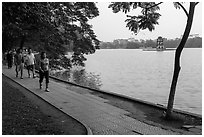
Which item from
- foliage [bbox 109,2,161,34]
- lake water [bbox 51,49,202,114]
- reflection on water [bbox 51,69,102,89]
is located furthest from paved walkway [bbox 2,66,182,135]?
reflection on water [bbox 51,69,102,89]

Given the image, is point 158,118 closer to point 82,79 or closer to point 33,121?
point 33,121

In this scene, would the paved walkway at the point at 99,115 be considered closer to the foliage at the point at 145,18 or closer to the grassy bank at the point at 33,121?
the grassy bank at the point at 33,121

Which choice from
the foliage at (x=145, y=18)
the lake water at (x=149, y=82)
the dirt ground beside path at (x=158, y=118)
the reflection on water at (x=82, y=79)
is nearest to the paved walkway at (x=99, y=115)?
the dirt ground beside path at (x=158, y=118)

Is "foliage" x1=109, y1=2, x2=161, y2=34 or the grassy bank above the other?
"foliage" x1=109, y1=2, x2=161, y2=34

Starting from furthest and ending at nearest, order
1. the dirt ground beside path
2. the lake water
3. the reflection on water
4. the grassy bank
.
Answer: the reflection on water < the lake water < the dirt ground beside path < the grassy bank

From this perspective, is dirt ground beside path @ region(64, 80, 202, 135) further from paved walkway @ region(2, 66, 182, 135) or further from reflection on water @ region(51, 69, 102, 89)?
reflection on water @ region(51, 69, 102, 89)

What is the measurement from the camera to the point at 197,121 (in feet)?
27.2

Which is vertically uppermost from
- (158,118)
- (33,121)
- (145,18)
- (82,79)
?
(145,18)

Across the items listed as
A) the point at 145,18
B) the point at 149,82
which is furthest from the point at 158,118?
the point at 149,82

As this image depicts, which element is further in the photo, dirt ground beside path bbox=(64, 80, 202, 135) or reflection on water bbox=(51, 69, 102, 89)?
reflection on water bbox=(51, 69, 102, 89)

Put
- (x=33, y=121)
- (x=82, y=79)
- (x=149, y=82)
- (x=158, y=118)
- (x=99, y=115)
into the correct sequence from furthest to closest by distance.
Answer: (x=82, y=79)
(x=149, y=82)
(x=158, y=118)
(x=99, y=115)
(x=33, y=121)

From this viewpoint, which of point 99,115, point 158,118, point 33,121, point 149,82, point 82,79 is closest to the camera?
point 33,121

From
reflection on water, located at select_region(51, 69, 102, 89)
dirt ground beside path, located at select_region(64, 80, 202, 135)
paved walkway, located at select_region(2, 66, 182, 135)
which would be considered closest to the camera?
paved walkway, located at select_region(2, 66, 182, 135)

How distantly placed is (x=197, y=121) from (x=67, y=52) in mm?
24580
